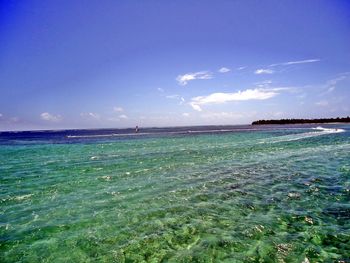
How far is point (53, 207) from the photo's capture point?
11031mm

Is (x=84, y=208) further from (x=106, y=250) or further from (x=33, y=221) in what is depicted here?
(x=106, y=250)

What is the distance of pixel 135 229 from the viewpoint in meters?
8.28

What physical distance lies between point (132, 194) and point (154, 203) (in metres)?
2.08

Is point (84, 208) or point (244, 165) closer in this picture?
point (84, 208)

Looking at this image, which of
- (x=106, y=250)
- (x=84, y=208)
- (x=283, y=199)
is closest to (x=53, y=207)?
(x=84, y=208)

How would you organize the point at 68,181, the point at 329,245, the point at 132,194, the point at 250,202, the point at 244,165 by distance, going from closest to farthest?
the point at 329,245, the point at 250,202, the point at 132,194, the point at 68,181, the point at 244,165

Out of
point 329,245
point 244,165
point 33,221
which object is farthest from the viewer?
point 244,165

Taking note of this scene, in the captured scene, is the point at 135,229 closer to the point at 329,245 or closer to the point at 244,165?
the point at 329,245

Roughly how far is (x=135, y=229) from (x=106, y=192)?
5.37 m

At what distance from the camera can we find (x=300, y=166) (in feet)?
59.7

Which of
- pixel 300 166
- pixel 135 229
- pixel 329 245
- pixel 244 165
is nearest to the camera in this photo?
pixel 329 245

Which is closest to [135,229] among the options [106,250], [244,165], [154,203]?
[106,250]

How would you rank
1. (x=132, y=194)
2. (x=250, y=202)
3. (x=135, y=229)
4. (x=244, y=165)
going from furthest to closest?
(x=244, y=165) → (x=132, y=194) → (x=250, y=202) → (x=135, y=229)

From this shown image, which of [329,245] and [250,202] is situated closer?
[329,245]
